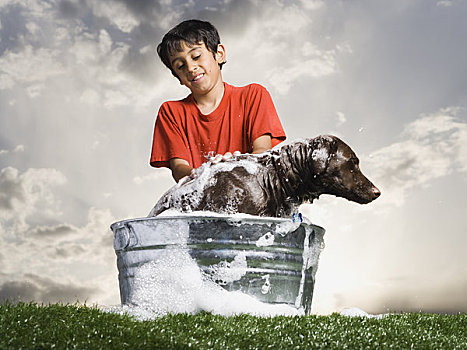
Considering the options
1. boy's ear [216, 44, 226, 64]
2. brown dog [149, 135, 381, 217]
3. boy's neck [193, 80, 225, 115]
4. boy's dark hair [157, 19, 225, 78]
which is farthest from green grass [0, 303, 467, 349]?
boy's ear [216, 44, 226, 64]

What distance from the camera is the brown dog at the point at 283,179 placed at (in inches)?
136

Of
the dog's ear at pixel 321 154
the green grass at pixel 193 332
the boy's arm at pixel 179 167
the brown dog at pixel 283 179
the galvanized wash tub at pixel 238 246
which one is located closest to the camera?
the green grass at pixel 193 332

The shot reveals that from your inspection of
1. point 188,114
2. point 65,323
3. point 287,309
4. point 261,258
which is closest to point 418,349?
point 287,309

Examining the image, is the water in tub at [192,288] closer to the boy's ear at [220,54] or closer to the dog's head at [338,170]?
the dog's head at [338,170]

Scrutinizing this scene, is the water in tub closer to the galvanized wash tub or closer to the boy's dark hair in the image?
the galvanized wash tub

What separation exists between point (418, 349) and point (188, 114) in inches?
99.2

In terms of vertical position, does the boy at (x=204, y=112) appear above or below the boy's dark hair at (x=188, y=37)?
below

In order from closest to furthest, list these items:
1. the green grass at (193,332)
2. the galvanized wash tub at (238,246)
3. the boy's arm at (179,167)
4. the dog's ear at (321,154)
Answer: the green grass at (193,332), the galvanized wash tub at (238,246), the dog's ear at (321,154), the boy's arm at (179,167)

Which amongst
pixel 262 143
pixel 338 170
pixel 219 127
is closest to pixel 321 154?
pixel 338 170

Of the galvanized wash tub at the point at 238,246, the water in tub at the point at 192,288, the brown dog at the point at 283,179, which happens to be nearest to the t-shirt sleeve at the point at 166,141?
the brown dog at the point at 283,179

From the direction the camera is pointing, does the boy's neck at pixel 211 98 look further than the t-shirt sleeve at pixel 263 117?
Yes

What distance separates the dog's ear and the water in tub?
0.55m

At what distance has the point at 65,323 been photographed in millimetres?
2707

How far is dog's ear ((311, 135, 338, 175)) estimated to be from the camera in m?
3.56
